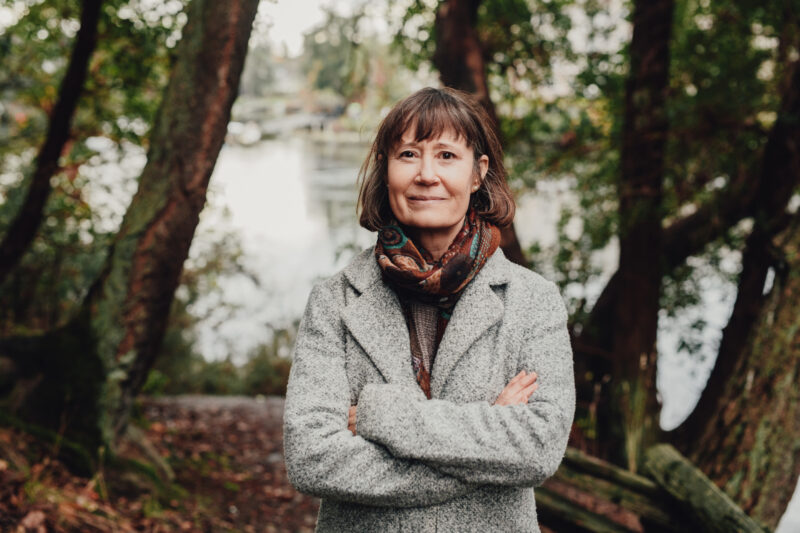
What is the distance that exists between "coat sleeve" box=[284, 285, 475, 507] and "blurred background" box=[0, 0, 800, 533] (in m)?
1.99

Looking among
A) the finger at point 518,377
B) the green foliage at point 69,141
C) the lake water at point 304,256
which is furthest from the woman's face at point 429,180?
the green foliage at point 69,141

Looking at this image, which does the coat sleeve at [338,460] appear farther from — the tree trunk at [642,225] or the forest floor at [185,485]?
the tree trunk at [642,225]

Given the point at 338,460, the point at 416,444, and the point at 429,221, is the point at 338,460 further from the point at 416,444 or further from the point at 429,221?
the point at 429,221

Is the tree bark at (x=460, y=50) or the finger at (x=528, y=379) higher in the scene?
the tree bark at (x=460, y=50)

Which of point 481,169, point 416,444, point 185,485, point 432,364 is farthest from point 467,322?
point 185,485

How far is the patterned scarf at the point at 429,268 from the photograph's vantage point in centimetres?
187

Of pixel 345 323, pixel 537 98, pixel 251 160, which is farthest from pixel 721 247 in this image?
pixel 251 160

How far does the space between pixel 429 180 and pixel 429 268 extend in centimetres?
25

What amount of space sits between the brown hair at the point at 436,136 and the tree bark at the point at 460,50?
336cm

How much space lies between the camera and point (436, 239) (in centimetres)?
199

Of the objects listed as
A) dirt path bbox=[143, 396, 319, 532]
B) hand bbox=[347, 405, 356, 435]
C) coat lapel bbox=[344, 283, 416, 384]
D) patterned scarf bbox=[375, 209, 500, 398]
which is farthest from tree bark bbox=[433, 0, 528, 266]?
hand bbox=[347, 405, 356, 435]

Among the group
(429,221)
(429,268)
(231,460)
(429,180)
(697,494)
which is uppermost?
(429,180)

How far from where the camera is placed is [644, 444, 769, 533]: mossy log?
9.54ft

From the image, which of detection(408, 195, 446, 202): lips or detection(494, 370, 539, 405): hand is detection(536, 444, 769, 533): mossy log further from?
detection(408, 195, 446, 202): lips
